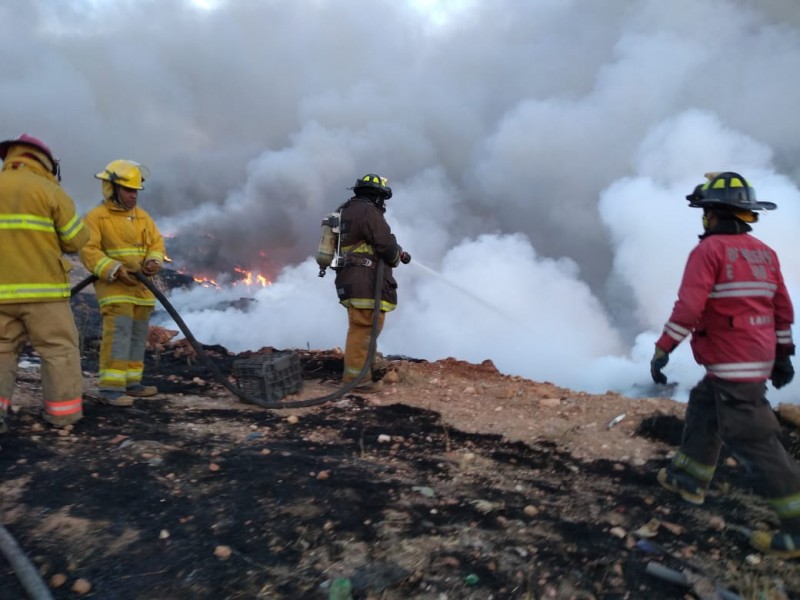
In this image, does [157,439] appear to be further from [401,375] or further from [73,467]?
[401,375]

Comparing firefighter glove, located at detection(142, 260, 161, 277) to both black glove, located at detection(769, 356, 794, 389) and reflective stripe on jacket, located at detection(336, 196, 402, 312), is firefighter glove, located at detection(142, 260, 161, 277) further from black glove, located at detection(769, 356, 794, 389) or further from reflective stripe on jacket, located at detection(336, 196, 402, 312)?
black glove, located at detection(769, 356, 794, 389)

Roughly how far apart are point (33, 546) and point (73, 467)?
3.16 feet

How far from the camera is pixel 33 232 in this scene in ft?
12.4

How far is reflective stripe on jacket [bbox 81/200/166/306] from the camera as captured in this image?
4.73 m

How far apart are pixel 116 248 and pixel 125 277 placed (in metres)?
0.31

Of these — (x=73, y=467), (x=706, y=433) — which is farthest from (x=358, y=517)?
(x=706, y=433)

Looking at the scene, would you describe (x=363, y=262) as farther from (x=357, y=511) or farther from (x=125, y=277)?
(x=357, y=511)

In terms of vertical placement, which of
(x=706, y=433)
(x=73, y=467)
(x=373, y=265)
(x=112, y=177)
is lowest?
(x=73, y=467)

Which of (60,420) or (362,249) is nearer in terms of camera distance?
(60,420)

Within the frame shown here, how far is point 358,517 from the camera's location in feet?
9.25

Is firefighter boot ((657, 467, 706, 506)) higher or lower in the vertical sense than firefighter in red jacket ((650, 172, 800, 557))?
lower

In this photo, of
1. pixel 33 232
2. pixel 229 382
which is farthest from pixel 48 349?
pixel 229 382

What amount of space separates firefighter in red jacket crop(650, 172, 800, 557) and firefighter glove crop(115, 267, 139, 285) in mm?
4433

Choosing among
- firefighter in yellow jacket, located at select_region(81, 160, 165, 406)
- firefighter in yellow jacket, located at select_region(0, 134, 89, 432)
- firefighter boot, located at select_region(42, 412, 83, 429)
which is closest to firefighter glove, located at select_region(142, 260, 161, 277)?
firefighter in yellow jacket, located at select_region(81, 160, 165, 406)
